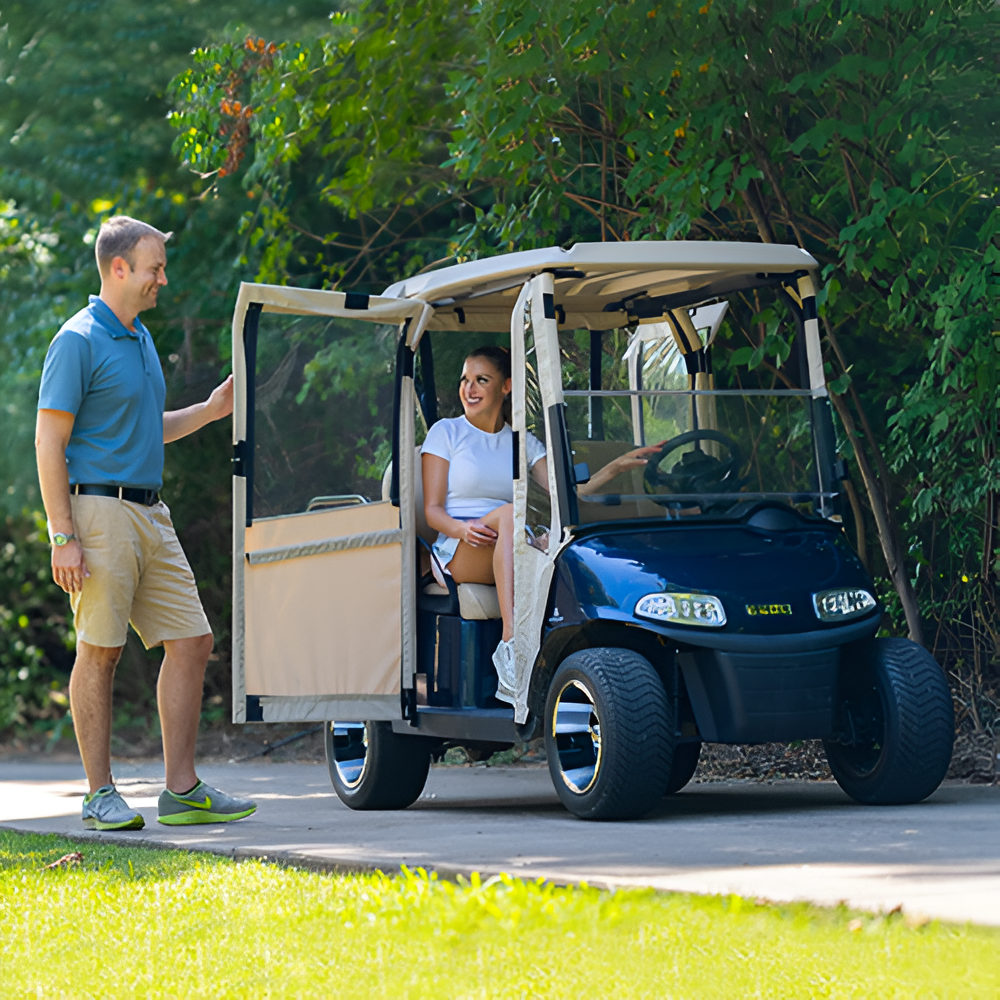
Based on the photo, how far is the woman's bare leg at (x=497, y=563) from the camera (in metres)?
6.79

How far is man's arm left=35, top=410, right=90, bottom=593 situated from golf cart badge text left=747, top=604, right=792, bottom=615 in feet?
8.18

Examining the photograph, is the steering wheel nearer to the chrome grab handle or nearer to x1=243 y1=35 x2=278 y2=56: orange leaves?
the chrome grab handle

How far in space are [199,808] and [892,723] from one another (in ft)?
8.92

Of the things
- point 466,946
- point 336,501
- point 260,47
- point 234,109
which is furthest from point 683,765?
point 260,47

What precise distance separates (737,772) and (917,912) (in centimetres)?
486

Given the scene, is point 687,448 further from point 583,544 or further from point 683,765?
point 683,765

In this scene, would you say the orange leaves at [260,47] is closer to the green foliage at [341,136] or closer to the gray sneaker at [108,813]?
the green foliage at [341,136]

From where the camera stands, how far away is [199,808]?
6844mm

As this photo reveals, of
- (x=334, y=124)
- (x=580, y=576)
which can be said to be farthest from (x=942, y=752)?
(x=334, y=124)

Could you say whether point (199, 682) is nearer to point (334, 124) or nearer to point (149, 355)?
point (149, 355)

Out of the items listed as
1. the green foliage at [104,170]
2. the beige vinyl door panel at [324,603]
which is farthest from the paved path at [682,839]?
the green foliage at [104,170]

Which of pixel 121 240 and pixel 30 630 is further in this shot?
pixel 30 630

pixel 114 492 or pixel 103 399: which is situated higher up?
pixel 103 399

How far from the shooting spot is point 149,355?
6.89 metres
